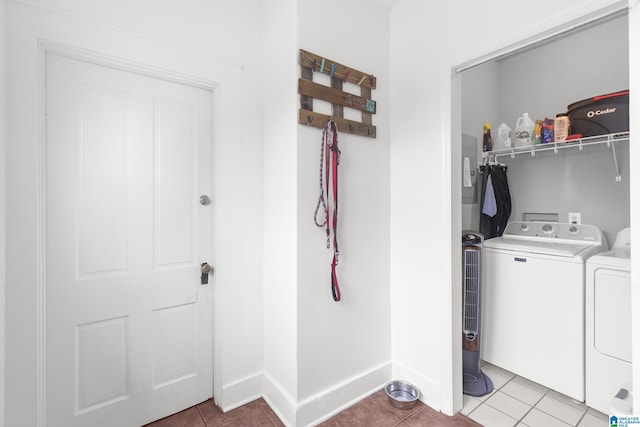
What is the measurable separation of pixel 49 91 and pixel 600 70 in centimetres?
366

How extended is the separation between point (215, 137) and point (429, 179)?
135 centimetres

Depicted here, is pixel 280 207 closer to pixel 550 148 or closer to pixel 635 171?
pixel 635 171

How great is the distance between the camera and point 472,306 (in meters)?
2.09

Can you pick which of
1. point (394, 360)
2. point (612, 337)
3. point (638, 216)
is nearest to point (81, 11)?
point (638, 216)

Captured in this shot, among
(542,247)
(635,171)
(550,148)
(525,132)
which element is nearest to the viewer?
(635,171)

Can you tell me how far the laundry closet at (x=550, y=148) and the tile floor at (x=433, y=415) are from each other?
622 mm

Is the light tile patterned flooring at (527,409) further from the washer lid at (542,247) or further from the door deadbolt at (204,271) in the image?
the door deadbolt at (204,271)

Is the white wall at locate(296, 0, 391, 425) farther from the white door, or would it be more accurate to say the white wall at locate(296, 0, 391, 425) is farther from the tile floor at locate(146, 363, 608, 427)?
the white door

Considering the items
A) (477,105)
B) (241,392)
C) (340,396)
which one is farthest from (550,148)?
(241,392)

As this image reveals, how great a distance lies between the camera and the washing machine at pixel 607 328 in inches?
65.2

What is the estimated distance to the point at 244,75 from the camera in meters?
1.92

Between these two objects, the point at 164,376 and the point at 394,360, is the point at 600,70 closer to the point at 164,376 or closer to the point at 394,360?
the point at 394,360

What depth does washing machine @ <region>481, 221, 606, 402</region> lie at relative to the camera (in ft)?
6.12

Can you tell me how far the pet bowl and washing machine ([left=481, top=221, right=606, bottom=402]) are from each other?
30.6 inches
